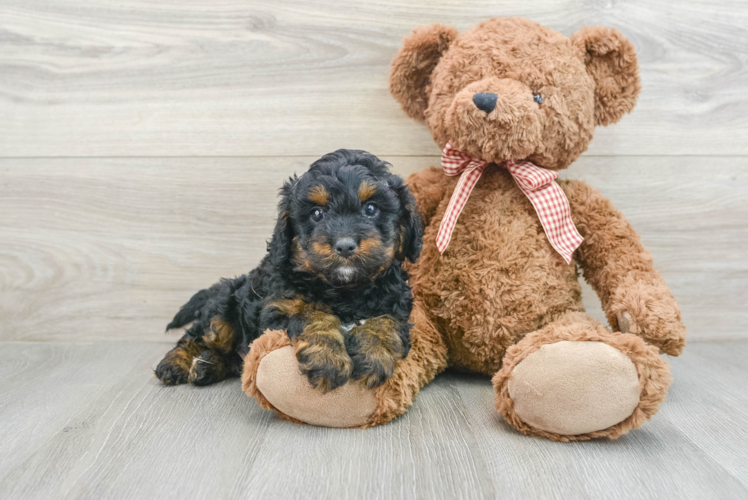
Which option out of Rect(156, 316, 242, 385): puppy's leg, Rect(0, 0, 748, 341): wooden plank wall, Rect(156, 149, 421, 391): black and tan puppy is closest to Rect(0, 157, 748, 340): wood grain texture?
Rect(0, 0, 748, 341): wooden plank wall

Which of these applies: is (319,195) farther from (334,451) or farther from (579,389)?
(579,389)

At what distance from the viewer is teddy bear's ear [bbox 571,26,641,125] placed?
5.16ft

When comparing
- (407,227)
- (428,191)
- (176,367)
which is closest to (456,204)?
(428,191)

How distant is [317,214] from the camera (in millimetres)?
1318

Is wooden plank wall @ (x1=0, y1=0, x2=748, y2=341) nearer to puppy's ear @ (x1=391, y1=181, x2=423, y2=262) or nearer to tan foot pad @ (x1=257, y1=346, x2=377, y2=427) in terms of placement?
puppy's ear @ (x1=391, y1=181, x2=423, y2=262)

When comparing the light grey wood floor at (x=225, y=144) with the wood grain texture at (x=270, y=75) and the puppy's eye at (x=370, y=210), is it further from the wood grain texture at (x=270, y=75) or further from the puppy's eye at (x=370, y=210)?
the puppy's eye at (x=370, y=210)

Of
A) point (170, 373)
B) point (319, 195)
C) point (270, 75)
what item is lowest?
point (170, 373)

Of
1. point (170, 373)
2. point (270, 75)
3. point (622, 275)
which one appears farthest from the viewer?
point (270, 75)

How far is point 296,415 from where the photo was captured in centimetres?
133

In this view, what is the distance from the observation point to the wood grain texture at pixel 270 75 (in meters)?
1.98

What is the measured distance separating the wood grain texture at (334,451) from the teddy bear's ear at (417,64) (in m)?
0.90

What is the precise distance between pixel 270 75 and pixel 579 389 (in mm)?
1501

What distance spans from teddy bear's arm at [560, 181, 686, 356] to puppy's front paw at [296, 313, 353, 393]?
0.75 meters

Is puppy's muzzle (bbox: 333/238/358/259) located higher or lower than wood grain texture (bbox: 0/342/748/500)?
higher
